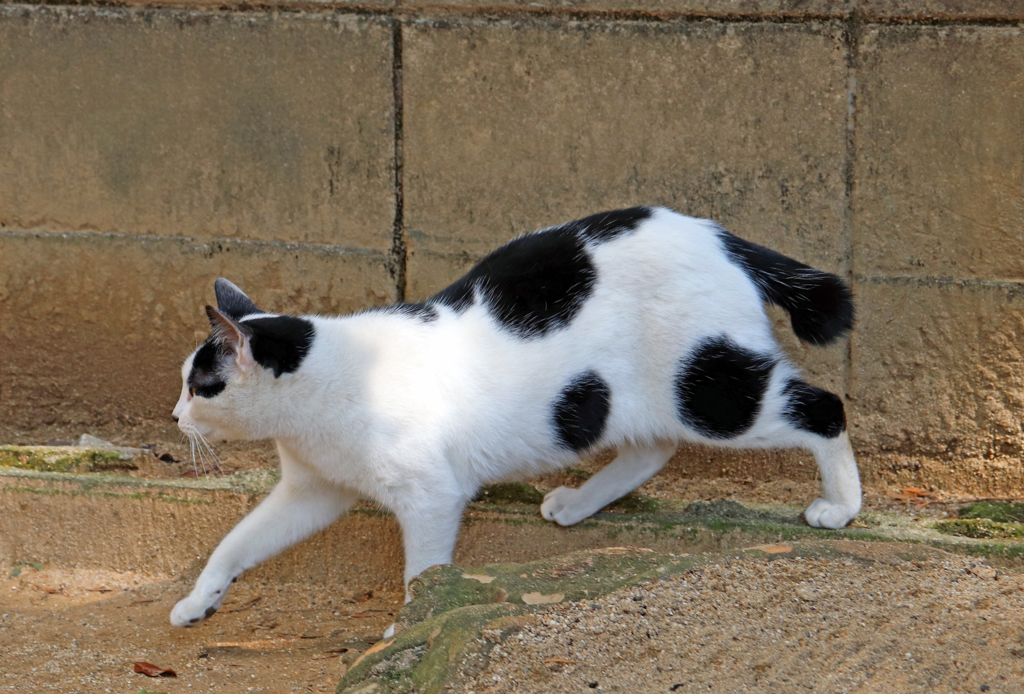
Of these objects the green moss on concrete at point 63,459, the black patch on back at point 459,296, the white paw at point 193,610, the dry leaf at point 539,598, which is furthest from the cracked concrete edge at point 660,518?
the dry leaf at point 539,598

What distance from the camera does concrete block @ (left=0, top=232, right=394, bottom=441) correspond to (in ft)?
13.0

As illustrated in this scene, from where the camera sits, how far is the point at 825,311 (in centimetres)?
310

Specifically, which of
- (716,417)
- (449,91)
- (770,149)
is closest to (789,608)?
(716,417)

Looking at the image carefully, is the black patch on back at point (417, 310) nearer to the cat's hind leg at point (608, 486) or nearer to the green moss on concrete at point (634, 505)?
the cat's hind leg at point (608, 486)

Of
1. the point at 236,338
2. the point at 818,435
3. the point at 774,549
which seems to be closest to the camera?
the point at 774,549

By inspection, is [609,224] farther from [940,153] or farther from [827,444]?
[940,153]

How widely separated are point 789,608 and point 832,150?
1.89m

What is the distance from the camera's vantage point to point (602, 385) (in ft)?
9.80

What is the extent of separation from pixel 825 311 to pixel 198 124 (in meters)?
2.45

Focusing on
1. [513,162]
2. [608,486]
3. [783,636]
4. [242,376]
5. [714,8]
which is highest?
[714,8]

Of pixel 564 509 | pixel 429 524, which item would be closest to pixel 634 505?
pixel 564 509

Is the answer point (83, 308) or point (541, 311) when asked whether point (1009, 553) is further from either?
point (83, 308)

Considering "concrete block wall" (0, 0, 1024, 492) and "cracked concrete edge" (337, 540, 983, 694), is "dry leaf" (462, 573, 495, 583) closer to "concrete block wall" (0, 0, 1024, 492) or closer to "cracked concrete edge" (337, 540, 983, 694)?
"cracked concrete edge" (337, 540, 983, 694)

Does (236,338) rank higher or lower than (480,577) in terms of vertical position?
higher
